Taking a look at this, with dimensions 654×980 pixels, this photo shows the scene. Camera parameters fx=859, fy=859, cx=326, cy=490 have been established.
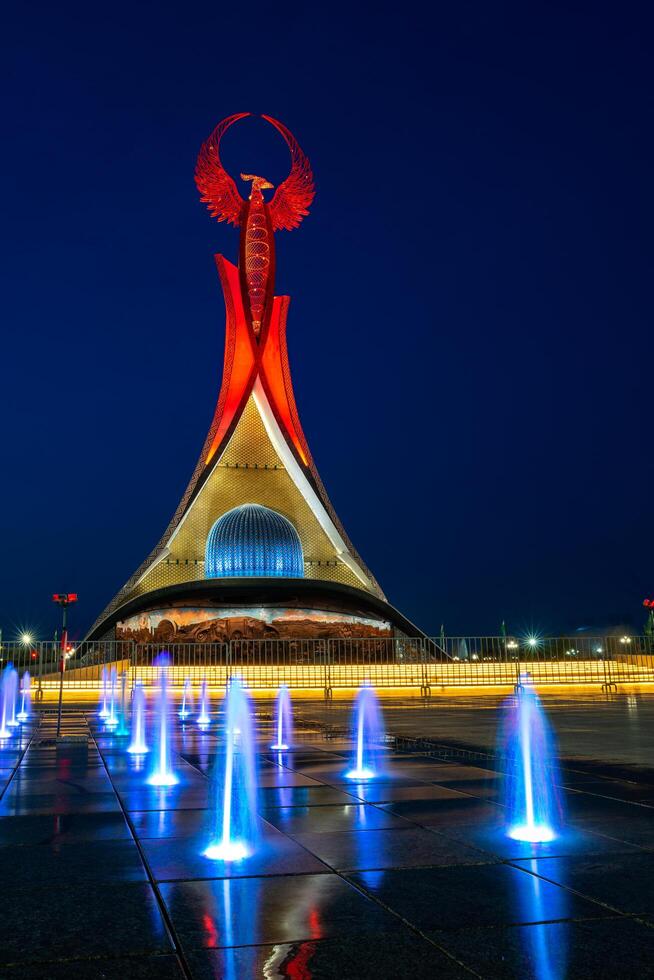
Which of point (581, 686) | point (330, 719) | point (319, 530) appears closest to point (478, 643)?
point (581, 686)

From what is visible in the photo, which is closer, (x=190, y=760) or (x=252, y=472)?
(x=190, y=760)

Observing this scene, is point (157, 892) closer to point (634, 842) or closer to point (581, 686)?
point (634, 842)

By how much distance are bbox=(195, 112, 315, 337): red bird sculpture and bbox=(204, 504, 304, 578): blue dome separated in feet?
34.1

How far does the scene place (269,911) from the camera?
3432 mm

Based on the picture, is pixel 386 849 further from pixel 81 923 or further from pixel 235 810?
pixel 81 923

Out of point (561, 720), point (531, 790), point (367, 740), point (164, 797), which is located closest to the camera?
point (531, 790)

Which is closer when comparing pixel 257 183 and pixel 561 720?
pixel 561 720

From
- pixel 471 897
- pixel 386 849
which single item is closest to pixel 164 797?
pixel 386 849

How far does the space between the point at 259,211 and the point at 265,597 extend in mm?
21544

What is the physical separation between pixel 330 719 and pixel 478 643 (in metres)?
15.8

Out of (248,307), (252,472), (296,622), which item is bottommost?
(296,622)

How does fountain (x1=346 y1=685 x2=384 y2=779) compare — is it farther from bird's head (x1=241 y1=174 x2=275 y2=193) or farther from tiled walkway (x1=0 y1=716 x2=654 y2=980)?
bird's head (x1=241 y1=174 x2=275 y2=193)

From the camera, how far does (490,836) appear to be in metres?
4.86

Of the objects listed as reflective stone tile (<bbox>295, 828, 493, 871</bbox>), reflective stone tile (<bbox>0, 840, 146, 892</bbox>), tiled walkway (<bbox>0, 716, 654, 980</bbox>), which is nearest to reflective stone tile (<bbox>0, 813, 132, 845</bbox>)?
tiled walkway (<bbox>0, 716, 654, 980</bbox>)
